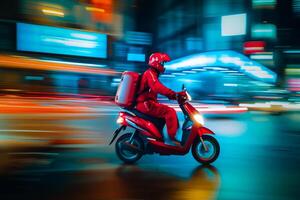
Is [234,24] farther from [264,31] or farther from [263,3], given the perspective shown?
[263,3]

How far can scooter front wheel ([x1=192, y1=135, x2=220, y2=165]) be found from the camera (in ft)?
21.2

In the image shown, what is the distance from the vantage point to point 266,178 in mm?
5602

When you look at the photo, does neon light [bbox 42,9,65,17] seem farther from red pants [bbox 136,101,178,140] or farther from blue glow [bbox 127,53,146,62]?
red pants [bbox 136,101,178,140]

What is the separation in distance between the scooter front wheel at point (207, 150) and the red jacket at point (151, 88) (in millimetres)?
886

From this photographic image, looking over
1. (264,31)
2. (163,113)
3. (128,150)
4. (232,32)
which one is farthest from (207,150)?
(232,32)

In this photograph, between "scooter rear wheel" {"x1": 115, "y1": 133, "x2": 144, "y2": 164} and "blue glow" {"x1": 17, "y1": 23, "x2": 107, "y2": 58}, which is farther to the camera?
"blue glow" {"x1": 17, "y1": 23, "x2": 107, "y2": 58}

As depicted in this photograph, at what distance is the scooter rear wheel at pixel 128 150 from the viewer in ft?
21.4

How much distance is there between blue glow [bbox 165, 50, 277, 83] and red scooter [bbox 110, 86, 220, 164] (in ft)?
88.9

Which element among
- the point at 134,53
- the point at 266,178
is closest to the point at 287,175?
the point at 266,178

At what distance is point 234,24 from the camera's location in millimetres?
39156

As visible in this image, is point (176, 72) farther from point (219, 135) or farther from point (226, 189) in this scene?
point (226, 189)

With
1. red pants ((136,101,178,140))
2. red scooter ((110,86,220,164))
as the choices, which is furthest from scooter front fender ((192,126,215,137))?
red pants ((136,101,178,140))

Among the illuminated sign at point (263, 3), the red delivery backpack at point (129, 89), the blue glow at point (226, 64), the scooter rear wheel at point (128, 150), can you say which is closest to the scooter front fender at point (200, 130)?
the scooter rear wheel at point (128, 150)

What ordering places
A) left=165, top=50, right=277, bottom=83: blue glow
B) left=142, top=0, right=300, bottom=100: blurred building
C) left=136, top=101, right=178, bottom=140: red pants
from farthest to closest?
1. left=142, top=0, right=300, bottom=100: blurred building
2. left=165, top=50, right=277, bottom=83: blue glow
3. left=136, top=101, right=178, bottom=140: red pants
